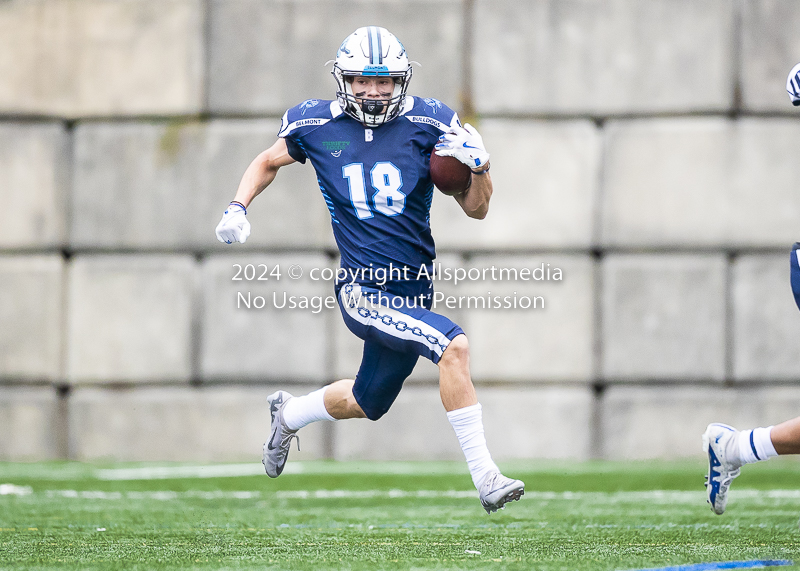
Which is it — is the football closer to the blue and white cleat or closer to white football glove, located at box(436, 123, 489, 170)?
white football glove, located at box(436, 123, 489, 170)

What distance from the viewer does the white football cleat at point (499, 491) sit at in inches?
123

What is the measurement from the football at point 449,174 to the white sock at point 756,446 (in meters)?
1.27

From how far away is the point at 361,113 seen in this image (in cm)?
370

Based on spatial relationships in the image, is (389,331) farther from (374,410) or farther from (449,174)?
(449,174)

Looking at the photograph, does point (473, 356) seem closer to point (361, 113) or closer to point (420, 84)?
point (420, 84)

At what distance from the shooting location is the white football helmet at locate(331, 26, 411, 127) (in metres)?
3.62

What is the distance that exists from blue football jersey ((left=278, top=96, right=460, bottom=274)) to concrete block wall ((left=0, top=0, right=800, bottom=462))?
2801 millimetres

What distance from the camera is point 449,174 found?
355 cm

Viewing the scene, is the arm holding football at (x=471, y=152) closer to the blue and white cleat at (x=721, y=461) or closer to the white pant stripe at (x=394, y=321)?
the white pant stripe at (x=394, y=321)

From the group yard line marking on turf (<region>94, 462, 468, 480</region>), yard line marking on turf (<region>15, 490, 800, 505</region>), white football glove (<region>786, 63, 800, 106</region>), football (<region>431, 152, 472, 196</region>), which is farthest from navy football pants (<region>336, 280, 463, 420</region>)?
yard line marking on turf (<region>94, 462, 468, 480</region>)

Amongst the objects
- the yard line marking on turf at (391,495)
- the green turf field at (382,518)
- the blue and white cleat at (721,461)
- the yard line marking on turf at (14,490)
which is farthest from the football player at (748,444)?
the yard line marking on turf at (14,490)

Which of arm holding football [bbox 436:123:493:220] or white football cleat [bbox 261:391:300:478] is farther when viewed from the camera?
white football cleat [bbox 261:391:300:478]

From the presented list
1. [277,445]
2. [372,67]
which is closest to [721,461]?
[277,445]

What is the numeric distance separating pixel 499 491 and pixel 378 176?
121 centimetres
